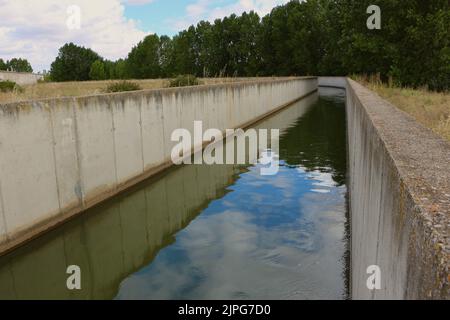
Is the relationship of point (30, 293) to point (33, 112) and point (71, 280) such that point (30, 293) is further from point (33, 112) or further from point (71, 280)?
point (33, 112)

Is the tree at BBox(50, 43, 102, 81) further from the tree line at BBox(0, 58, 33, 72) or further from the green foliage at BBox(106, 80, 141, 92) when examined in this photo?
the green foliage at BBox(106, 80, 141, 92)

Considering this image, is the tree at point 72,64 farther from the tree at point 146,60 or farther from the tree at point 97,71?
the tree at point 146,60

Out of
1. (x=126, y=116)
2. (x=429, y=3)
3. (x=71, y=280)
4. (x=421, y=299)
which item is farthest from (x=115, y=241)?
(x=429, y=3)

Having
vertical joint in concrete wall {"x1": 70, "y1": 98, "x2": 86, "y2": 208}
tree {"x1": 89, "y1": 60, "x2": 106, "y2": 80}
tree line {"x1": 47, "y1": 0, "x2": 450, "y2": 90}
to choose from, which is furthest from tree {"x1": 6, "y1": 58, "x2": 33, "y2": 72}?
vertical joint in concrete wall {"x1": 70, "y1": 98, "x2": 86, "y2": 208}

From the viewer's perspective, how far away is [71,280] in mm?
6324

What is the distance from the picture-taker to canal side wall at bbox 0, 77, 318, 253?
22.9 feet

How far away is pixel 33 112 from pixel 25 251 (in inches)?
97.8

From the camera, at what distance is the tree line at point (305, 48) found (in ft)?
80.5

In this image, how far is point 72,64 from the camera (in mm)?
104250

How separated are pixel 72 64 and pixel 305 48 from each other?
64.9m

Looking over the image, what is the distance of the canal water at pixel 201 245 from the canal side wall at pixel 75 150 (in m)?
0.38

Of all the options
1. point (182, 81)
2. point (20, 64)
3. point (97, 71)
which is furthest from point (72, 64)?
point (182, 81)

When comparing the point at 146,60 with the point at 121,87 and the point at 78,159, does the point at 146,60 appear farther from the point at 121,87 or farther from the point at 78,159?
the point at 78,159

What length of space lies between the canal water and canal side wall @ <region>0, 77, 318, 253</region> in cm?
38
